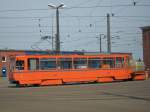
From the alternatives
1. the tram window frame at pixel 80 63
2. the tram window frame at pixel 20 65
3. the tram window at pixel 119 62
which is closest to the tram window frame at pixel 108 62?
the tram window at pixel 119 62

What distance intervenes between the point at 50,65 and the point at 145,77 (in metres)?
11.4

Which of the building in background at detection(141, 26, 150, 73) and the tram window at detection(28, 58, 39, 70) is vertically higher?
the building in background at detection(141, 26, 150, 73)

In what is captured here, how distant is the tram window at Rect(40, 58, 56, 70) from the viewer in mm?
38281

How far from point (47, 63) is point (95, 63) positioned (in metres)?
4.87

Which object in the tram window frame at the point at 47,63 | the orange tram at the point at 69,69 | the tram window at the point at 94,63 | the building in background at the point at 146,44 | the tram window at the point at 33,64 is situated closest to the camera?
the orange tram at the point at 69,69

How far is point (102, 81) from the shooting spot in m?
41.4

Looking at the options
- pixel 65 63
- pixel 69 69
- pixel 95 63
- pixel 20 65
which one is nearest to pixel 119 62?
pixel 95 63

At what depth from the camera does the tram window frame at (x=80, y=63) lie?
3993 centimetres

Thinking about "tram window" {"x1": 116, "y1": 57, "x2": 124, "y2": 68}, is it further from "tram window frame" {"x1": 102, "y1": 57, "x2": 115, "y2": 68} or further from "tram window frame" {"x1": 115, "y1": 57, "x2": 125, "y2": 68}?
"tram window frame" {"x1": 102, "y1": 57, "x2": 115, "y2": 68}

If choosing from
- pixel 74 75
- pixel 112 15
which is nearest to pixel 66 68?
pixel 74 75

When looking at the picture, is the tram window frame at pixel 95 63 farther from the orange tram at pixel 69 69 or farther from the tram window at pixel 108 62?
the tram window at pixel 108 62

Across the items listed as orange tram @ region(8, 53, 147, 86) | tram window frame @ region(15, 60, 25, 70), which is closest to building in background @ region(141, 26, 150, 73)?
orange tram @ region(8, 53, 147, 86)

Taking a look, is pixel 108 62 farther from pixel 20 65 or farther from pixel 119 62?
pixel 20 65

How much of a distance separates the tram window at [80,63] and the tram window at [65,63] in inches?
22.4
